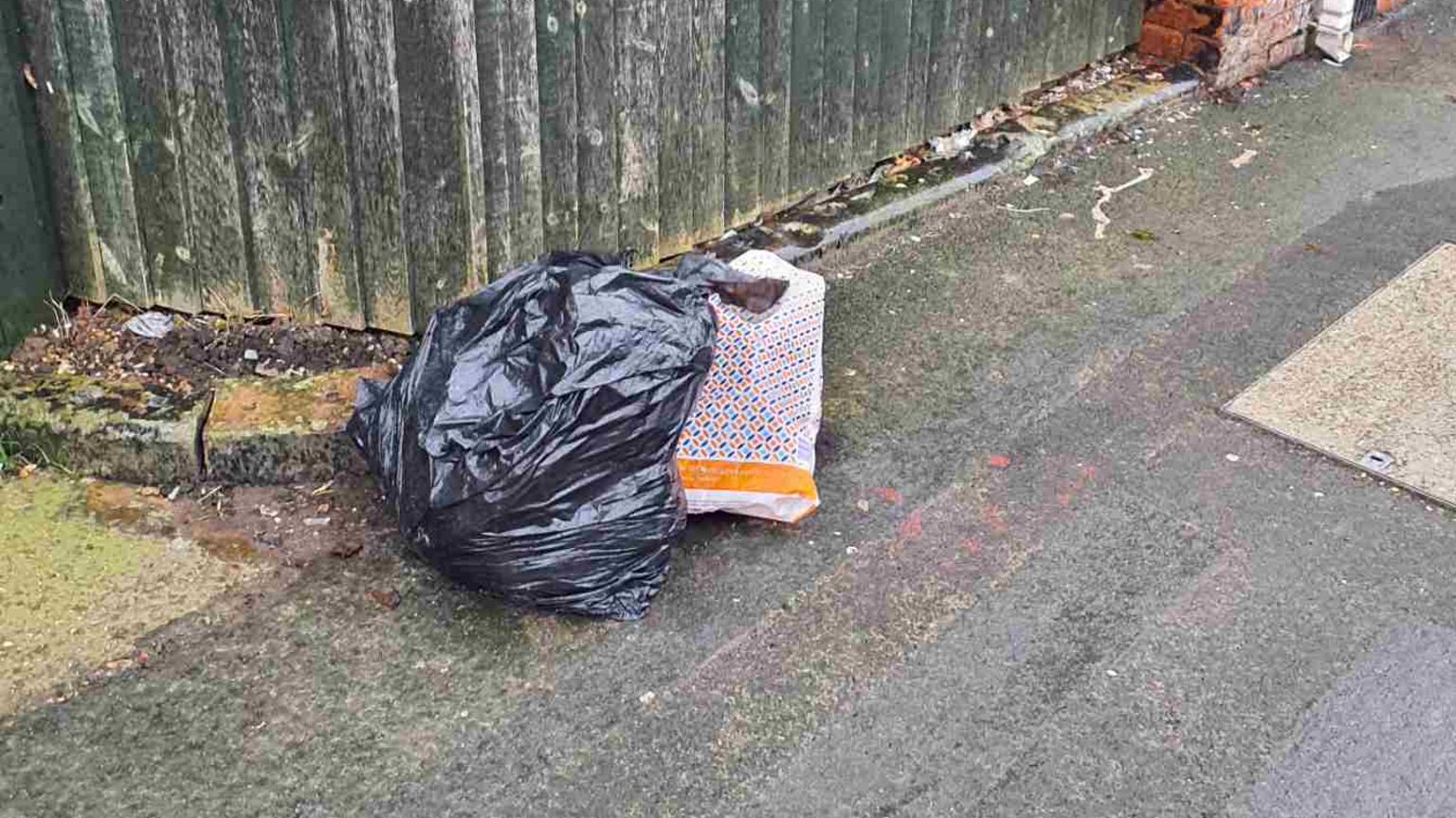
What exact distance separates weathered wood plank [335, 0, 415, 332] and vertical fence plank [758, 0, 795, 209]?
1.34 meters

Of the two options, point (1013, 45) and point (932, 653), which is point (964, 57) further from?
point (932, 653)

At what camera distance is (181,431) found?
3.89m

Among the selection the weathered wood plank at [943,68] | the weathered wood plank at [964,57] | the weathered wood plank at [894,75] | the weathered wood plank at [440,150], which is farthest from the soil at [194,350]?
the weathered wood plank at [964,57]

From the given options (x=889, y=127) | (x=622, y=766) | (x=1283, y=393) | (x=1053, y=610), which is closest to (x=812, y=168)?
(x=889, y=127)

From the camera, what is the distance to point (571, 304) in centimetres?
348

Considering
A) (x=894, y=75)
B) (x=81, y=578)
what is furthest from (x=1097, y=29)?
(x=81, y=578)

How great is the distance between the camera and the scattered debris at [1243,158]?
6000 mm

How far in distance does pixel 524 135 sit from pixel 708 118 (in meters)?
0.74

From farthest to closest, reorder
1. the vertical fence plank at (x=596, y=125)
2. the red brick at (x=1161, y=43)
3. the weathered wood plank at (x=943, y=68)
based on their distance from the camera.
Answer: the red brick at (x=1161, y=43) < the weathered wood plank at (x=943, y=68) < the vertical fence plank at (x=596, y=125)

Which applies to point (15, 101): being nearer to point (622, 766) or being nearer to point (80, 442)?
point (80, 442)

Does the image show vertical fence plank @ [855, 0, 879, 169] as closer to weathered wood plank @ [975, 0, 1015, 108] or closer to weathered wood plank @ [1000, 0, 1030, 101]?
weathered wood plank @ [975, 0, 1015, 108]

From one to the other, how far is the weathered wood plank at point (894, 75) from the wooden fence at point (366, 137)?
67cm

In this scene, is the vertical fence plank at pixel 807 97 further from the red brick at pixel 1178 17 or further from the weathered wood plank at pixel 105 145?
the red brick at pixel 1178 17

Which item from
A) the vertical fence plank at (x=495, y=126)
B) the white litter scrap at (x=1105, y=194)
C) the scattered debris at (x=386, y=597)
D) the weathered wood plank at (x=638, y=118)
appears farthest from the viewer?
the white litter scrap at (x=1105, y=194)
